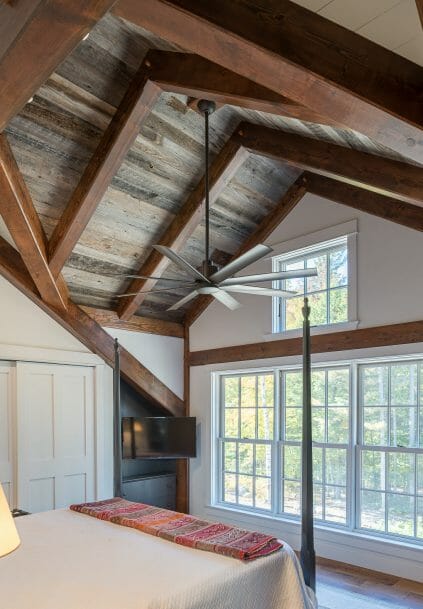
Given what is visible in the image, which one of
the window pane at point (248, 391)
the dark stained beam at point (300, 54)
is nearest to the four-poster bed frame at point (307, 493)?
the dark stained beam at point (300, 54)

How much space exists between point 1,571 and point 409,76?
3.28 m

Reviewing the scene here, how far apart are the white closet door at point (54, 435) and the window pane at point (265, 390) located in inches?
76.7

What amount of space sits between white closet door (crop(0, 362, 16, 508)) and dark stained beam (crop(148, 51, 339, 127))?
3.22 metres

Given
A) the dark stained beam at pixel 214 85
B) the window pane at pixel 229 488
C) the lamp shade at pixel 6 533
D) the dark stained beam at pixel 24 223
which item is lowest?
the window pane at pixel 229 488

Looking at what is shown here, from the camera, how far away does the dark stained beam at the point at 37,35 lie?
6.20ft

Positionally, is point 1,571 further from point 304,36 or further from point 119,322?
point 119,322

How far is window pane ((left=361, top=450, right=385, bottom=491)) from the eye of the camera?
15.4ft

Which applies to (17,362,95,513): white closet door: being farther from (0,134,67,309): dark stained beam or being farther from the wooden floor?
the wooden floor

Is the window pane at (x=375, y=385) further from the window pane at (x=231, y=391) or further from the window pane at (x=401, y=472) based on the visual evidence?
the window pane at (x=231, y=391)

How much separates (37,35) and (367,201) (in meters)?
3.57

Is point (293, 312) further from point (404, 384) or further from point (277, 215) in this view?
point (404, 384)

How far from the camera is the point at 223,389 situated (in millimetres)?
6254

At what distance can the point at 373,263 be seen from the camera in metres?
4.80

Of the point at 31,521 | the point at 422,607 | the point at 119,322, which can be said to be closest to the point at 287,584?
the point at 422,607
